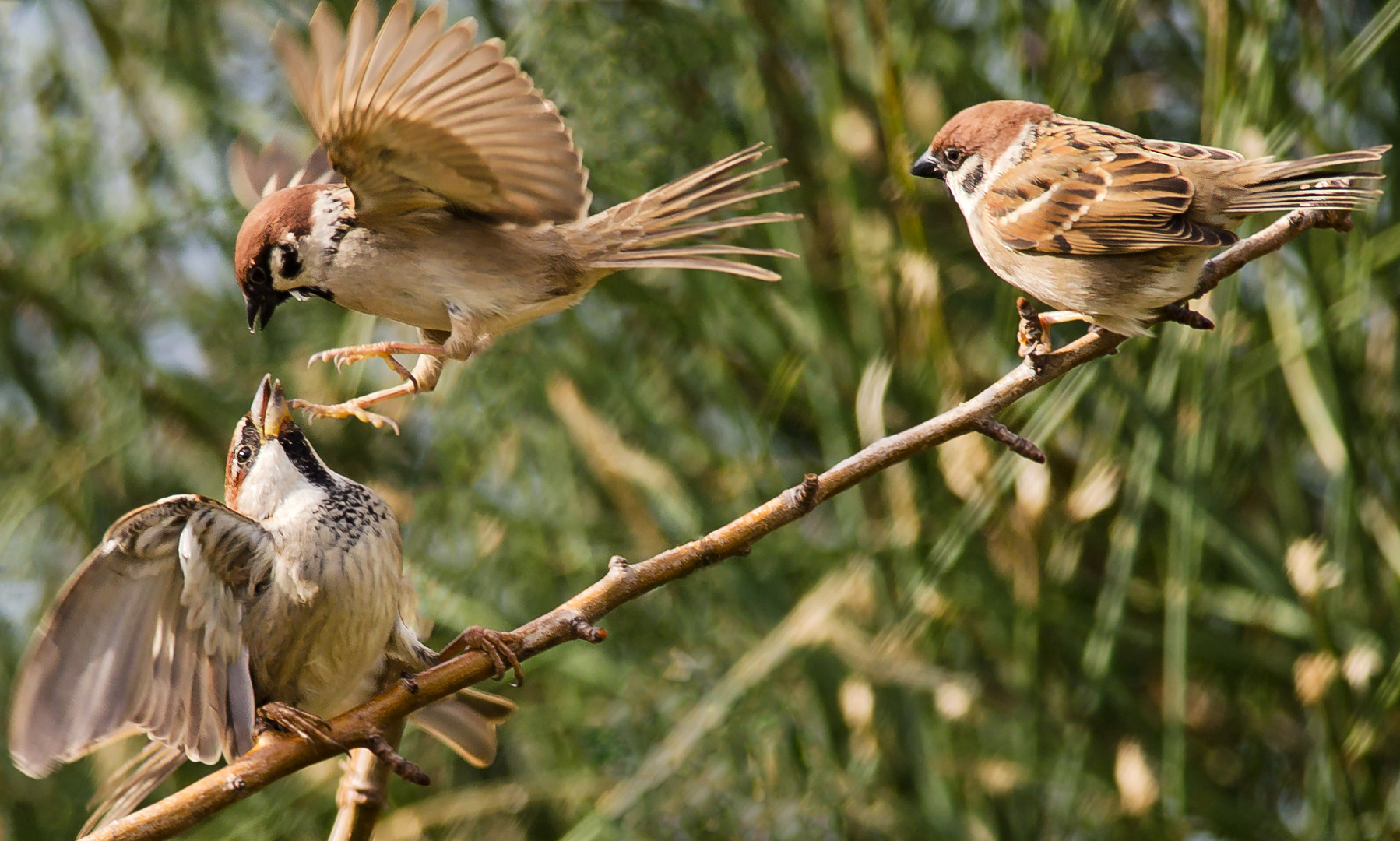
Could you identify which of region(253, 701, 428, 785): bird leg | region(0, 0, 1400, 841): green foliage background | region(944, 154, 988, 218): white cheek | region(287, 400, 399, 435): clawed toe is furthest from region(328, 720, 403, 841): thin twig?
Answer: region(944, 154, 988, 218): white cheek

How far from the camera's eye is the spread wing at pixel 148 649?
204cm

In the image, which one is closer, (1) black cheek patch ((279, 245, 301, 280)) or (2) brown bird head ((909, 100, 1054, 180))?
(1) black cheek patch ((279, 245, 301, 280))


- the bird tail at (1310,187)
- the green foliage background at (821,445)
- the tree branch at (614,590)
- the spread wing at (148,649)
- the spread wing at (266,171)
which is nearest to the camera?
the tree branch at (614,590)

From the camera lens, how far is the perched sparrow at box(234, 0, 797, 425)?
1989 millimetres

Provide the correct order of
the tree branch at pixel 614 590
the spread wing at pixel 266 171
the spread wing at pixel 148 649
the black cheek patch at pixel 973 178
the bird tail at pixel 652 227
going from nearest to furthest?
1. the tree branch at pixel 614 590
2. the spread wing at pixel 148 649
3. the bird tail at pixel 652 227
4. the black cheek patch at pixel 973 178
5. the spread wing at pixel 266 171

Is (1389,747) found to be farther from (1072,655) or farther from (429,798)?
(429,798)

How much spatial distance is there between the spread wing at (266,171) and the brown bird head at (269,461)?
0.42m

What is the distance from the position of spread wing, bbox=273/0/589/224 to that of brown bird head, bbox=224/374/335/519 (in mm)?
562

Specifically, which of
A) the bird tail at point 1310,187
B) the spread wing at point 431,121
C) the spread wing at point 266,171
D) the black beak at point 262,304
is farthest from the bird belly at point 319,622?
the bird tail at point 1310,187

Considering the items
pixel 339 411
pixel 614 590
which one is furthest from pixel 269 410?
pixel 614 590

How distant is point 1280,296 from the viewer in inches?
127

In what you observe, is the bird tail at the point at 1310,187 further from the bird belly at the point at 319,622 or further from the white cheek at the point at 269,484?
the white cheek at the point at 269,484

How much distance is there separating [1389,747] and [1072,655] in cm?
75

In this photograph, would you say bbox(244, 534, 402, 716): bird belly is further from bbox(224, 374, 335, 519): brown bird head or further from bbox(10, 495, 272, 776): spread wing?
bbox(224, 374, 335, 519): brown bird head
